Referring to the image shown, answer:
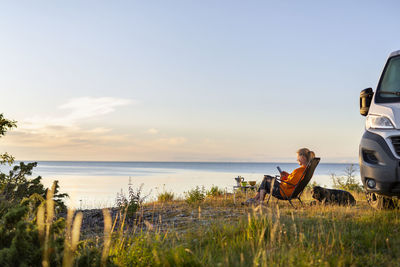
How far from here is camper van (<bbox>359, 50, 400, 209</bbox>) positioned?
552 cm

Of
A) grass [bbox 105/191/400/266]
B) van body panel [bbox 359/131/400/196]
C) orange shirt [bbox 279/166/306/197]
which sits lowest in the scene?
grass [bbox 105/191/400/266]

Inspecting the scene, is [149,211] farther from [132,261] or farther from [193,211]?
[132,261]

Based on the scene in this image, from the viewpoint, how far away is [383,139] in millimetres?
5656

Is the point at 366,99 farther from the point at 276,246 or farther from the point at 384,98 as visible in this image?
the point at 276,246

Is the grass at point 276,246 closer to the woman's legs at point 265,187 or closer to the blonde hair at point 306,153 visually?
the woman's legs at point 265,187

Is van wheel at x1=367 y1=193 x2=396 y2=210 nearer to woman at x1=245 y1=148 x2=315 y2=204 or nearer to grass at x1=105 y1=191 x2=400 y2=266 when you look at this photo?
grass at x1=105 y1=191 x2=400 y2=266

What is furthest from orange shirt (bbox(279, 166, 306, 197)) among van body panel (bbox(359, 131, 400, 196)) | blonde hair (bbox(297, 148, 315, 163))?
van body panel (bbox(359, 131, 400, 196))

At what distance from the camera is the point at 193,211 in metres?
8.30

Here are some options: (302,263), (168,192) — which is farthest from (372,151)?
(168,192)

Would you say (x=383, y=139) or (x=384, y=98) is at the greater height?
(x=384, y=98)

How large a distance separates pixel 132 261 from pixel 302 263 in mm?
1933

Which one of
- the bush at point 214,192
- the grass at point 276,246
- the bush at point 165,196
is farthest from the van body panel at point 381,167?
the bush at point 165,196

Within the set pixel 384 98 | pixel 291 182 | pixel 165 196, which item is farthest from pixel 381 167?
pixel 165 196

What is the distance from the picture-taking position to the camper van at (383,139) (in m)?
5.52
